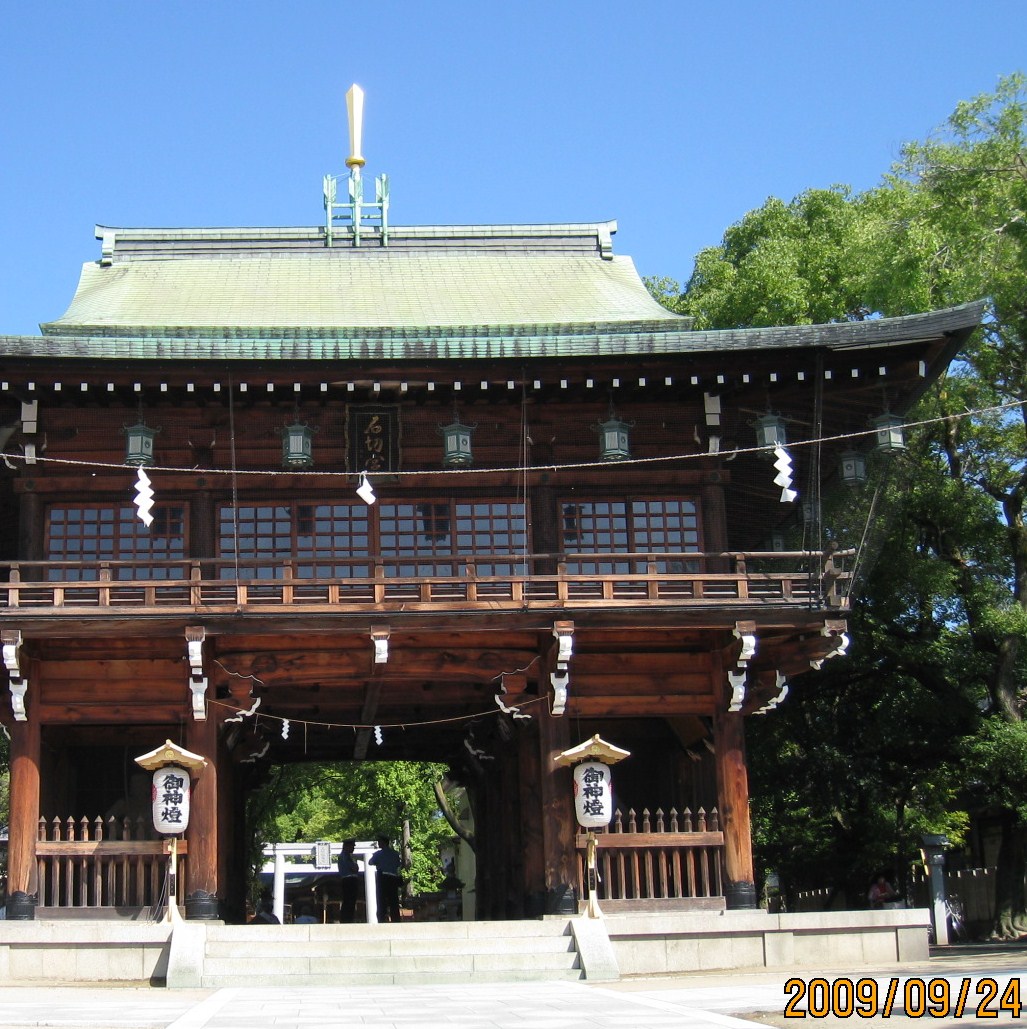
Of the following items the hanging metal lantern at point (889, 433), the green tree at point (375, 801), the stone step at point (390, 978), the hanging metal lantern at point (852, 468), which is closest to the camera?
the stone step at point (390, 978)

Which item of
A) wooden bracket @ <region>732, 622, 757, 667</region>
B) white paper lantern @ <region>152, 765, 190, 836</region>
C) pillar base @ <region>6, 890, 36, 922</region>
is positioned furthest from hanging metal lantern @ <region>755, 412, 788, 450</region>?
pillar base @ <region>6, 890, 36, 922</region>

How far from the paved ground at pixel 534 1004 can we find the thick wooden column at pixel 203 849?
2.18 m

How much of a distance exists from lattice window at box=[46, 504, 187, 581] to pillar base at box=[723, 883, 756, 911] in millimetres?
9736

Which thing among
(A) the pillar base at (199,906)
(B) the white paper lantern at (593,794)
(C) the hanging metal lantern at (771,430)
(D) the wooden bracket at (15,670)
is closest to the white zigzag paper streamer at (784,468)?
(C) the hanging metal lantern at (771,430)

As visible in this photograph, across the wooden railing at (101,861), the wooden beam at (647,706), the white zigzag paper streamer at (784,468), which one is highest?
the white zigzag paper streamer at (784,468)

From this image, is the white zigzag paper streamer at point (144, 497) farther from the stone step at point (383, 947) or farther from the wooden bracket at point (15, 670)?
the stone step at point (383, 947)

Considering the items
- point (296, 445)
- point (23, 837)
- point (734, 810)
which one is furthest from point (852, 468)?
point (23, 837)

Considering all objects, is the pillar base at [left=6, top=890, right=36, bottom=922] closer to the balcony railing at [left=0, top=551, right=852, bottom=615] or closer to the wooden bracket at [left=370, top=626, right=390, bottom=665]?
the balcony railing at [left=0, top=551, right=852, bottom=615]

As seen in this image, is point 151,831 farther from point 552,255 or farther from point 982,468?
point 982,468

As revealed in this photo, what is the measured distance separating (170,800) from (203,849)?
3.07 feet

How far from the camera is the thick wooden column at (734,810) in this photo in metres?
20.4

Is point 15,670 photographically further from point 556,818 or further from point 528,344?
point 528,344

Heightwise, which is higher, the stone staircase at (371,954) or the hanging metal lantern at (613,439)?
the hanging metal lantern at (613,439)

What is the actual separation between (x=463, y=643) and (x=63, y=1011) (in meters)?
9.06
